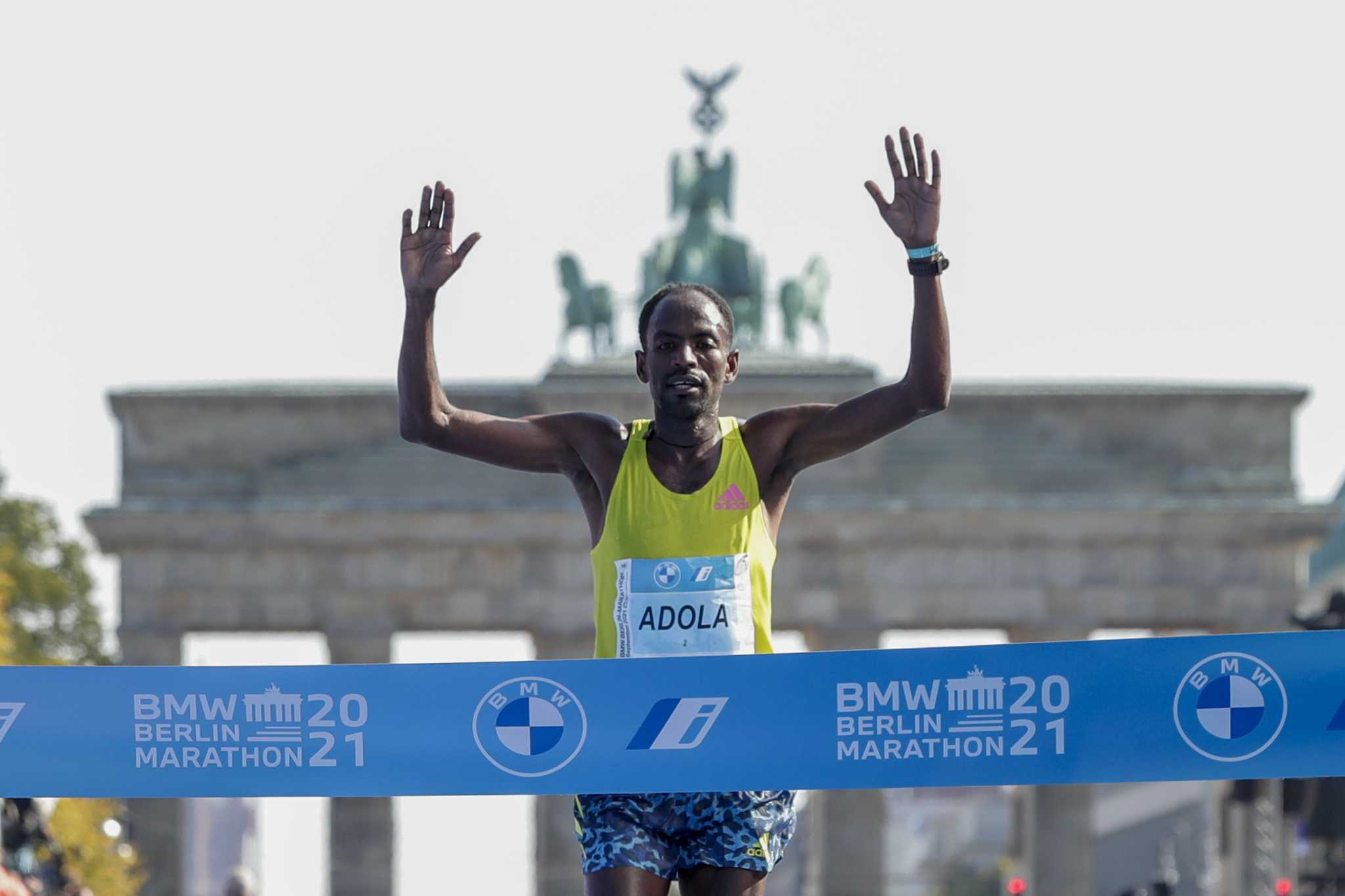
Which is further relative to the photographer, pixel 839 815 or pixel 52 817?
pixel 839 815

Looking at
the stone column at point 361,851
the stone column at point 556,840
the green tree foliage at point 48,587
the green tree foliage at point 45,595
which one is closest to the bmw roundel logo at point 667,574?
the green tree foliage at point 45,595

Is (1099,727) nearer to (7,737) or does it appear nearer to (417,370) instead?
(417,370)

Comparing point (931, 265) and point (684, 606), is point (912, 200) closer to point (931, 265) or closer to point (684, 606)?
point (931, 265)

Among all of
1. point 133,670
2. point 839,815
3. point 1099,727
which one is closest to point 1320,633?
point 1099,727

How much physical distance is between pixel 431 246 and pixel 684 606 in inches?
48.1

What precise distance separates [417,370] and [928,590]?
178ft

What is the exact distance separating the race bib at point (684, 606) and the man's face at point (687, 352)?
41 cm

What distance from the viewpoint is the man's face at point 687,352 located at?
28.9 feet

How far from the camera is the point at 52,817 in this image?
2085 inches

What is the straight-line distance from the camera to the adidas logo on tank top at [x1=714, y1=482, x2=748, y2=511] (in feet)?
29.1

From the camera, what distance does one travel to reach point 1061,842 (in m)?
61.3

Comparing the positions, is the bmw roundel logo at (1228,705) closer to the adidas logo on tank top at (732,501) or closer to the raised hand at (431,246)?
the adidas logo on tank top at (732,501)

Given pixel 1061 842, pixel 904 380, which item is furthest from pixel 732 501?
pixel 1061 842

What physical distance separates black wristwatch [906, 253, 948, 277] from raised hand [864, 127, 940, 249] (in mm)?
36
